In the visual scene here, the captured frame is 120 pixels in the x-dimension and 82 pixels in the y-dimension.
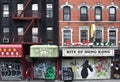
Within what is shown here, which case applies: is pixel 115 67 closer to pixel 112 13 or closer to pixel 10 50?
pixel 112 13

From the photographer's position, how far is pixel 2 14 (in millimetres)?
52438

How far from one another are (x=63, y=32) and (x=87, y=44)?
10.9ft

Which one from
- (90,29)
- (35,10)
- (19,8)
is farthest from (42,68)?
(19,8)

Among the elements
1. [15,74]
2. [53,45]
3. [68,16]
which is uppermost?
[68,16]

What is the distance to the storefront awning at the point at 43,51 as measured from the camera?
165ft

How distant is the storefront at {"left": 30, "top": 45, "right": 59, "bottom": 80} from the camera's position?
50.3m

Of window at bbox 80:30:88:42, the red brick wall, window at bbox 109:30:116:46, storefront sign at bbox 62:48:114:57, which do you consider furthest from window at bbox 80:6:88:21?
storefront sign at bbox 62:48:114:57

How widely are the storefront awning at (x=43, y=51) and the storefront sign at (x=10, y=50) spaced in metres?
1.49

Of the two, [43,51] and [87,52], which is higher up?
[43,51]

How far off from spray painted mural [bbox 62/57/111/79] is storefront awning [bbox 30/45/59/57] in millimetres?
2975

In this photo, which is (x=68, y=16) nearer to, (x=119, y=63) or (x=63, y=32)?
(x=63, y=32)

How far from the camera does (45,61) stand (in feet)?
172

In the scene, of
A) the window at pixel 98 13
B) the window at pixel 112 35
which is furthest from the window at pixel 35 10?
the window at pixel 112 35

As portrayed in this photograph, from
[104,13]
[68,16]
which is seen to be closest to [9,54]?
[68,16]
